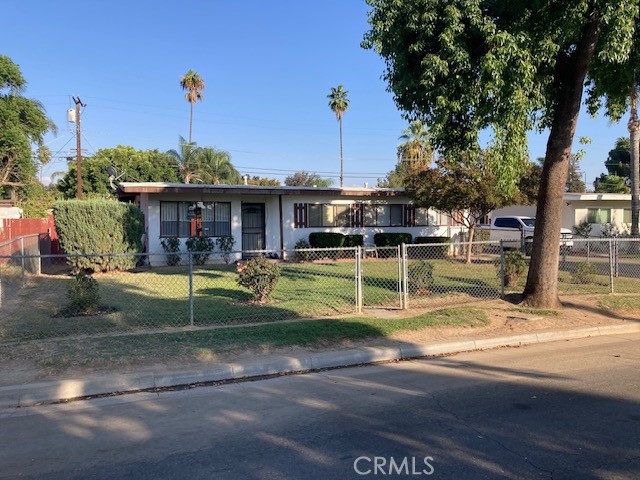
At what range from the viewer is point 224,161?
45438mm

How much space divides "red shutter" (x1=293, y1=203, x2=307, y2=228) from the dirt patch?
1261 cm

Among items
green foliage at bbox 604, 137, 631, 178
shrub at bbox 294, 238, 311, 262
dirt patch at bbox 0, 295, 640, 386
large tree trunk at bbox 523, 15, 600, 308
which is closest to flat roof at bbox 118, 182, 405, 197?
shrub at bbox 294, 238, 311, 262

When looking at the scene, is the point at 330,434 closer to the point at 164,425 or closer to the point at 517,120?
the point at 164,425

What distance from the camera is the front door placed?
70.3 feet

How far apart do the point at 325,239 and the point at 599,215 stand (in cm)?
1808

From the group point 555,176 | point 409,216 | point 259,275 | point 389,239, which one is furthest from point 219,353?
point 409,216

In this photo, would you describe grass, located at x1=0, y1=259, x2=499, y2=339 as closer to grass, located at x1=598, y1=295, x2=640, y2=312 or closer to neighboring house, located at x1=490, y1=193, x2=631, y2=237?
grass, located at x1=598, y1=295, x2=640, y2=312

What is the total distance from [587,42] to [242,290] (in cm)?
907

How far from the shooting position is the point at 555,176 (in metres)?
9.83

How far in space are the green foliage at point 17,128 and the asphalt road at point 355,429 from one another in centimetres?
3365

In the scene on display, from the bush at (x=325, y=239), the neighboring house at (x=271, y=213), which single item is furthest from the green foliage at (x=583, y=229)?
the bush at (x=325, y=239)

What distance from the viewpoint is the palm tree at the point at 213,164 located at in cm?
4462

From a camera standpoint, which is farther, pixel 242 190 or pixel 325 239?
pixel 325 239

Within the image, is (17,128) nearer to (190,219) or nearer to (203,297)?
(190,219)
